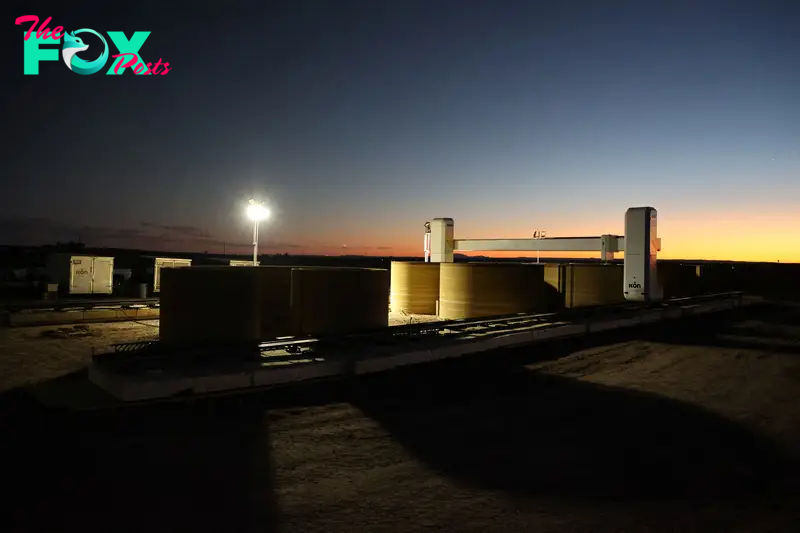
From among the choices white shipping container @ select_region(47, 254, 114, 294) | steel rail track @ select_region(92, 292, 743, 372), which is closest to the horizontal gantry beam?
steel rail track @ select_region(92, 292, 743, 372)

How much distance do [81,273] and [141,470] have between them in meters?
23.4

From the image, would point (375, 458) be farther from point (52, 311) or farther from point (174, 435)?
point (52, 311)

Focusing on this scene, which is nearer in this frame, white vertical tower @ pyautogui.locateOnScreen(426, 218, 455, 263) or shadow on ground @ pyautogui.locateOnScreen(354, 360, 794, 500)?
shadow on ground @ pyautogui.locateOnScreen(354, 360, 794, 500)

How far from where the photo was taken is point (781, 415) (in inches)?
276

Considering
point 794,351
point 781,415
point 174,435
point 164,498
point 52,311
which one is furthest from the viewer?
point 52,311

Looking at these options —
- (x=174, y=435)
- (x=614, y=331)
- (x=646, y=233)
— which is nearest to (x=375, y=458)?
(x=174, y=435)

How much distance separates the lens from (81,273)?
80.0 ft

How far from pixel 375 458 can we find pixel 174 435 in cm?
231

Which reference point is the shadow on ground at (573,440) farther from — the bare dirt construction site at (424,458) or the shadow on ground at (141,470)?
the shadow on ground at (141,470)

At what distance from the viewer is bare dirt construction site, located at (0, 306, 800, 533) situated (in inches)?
159

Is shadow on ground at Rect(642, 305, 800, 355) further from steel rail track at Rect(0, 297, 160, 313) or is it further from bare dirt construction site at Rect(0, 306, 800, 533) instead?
steel rail track at Rect(0, 297, 160, 313)

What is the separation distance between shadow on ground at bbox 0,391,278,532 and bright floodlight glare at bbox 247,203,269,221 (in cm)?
1075

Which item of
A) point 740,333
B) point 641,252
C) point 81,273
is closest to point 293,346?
point 641,252

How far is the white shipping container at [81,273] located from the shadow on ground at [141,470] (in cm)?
2015
